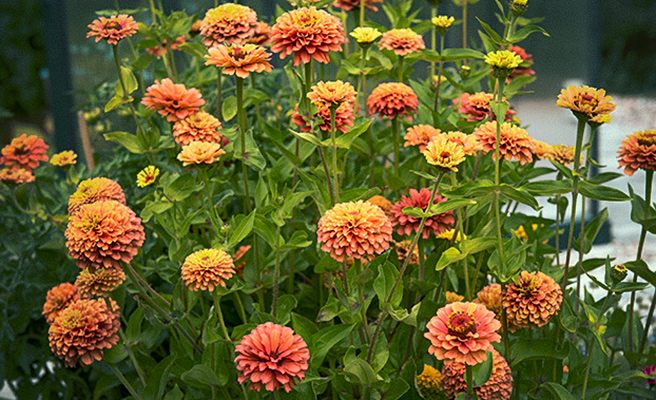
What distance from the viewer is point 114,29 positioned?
792mm

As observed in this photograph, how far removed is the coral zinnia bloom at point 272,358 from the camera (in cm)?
53

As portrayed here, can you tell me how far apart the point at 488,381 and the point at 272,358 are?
0.24 meters

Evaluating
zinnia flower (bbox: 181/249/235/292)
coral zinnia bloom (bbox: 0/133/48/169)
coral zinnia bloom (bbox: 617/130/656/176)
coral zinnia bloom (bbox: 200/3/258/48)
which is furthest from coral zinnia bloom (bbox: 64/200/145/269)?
coral zinnia bloom (bbox: 617/130/656/176)

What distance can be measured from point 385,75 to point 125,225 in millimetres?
506

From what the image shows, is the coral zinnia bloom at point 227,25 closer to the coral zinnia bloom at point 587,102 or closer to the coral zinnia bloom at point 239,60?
the coral zinnia bloom at point 239,60

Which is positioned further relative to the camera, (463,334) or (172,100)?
(172,100)

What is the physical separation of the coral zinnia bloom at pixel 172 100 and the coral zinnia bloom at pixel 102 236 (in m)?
0.17

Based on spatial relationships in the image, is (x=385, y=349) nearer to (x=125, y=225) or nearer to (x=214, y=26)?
(x=125, y=225)

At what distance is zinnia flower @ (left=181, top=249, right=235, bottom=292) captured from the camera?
23.4 inches

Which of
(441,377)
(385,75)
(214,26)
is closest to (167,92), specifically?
(214,26)

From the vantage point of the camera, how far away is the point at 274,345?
1.76 feet

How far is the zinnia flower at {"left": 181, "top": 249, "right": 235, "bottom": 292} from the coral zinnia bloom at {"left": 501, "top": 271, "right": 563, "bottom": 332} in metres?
0.31

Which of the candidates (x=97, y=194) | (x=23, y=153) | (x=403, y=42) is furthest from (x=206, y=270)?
(x=23, y=153)

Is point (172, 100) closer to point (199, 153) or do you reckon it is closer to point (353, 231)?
point (199, 153)
